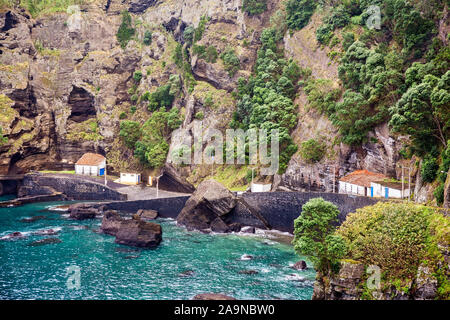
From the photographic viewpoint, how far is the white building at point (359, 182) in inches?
2034

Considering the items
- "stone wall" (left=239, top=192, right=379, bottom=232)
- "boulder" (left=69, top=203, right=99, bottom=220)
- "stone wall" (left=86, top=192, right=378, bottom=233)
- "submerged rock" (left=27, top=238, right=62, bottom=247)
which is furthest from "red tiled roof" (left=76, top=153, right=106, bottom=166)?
"stone wall" (left=239, top=192, right=379, bottom=232)

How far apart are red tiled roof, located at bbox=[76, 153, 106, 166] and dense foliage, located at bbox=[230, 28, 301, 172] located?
31.3m

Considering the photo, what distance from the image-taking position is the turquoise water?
36.9 m

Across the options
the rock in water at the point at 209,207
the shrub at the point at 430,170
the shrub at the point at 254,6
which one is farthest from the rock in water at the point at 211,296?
the shrub at the point at 254,6

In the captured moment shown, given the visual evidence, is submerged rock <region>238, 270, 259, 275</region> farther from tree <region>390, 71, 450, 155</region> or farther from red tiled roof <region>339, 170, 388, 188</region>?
tree <region>390, 71, 450, 155</region>

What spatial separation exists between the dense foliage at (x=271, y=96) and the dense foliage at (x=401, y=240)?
108ft

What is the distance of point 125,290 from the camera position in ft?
122

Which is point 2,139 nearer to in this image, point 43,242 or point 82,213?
point 82,213

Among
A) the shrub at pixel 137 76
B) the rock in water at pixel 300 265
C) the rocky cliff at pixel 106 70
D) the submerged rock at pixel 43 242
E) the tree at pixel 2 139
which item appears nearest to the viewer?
the rock in water at pixel 300 265

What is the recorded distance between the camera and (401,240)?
31.3 m

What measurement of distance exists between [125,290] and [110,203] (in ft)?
116

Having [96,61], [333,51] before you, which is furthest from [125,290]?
[96,61]

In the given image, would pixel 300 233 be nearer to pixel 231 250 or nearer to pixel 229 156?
pixel 231 250

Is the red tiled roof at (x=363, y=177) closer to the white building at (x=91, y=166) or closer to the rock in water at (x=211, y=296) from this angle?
the rock in water at (x=211, y=296)
